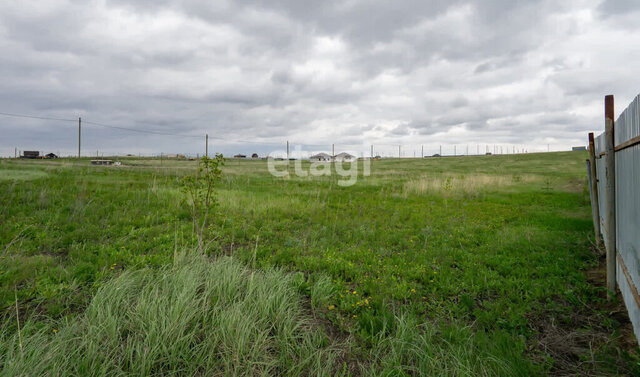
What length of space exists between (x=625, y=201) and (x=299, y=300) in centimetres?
423

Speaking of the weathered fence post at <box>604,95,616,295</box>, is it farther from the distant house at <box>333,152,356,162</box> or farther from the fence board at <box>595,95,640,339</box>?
the distant house at <box>333,152,356,162</box>

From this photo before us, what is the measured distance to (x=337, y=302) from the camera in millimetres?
3992

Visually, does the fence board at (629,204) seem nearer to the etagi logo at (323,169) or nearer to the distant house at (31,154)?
the etagi logo at (323,169)

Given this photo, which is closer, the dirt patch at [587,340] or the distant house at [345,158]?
the dirt patch at [587,340]

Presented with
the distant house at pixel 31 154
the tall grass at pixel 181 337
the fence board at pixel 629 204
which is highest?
the distant house at pixel 31 154

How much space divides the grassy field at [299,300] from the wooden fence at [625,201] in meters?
0.47

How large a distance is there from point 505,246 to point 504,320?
332cm

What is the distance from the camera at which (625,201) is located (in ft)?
11.4

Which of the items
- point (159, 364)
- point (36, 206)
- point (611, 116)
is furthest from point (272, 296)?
point (36, 206)

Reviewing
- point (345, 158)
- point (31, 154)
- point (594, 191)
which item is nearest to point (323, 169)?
point (594, 191)

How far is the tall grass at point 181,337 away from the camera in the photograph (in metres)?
2.54

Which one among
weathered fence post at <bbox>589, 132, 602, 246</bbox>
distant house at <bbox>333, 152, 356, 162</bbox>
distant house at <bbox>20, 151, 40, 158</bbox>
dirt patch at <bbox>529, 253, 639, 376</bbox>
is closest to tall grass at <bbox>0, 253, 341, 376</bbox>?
dirt patch at <bbox>529, 253, 639, 376</bbox>

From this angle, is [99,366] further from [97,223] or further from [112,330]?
[97,223]

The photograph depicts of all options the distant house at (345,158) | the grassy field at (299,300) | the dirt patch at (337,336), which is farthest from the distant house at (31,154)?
the dirt patch at (337,336)
